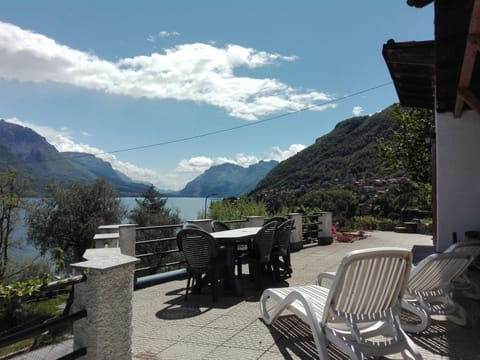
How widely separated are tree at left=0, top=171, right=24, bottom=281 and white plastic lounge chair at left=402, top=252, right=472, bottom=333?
19930 mm

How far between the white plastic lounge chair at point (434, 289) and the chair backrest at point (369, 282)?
922 mm

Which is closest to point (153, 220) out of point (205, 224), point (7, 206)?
point (7, 206)

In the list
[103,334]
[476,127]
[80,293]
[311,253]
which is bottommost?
[311,253]

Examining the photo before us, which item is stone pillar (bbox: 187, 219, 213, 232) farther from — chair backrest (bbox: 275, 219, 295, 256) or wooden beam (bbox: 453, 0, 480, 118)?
wooden beam (bbox: 453, 0, 480, 118)

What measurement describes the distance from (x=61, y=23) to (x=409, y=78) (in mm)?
9417

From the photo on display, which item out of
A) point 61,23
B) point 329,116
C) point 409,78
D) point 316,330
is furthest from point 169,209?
point 316,330

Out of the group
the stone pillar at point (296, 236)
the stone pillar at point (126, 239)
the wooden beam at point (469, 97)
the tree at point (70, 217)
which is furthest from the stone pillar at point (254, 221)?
the tree at point (70, 217)

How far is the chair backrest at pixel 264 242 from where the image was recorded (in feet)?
16.6

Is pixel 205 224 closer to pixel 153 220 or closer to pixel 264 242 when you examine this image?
pixel 264 242

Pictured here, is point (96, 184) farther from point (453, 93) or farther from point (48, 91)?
point (453, 93)

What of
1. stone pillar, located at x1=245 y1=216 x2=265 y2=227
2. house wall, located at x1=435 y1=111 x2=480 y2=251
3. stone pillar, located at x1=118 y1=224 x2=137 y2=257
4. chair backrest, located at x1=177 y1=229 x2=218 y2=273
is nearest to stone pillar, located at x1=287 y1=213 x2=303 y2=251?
stone pillar, located at x1=245 y1=216 x2=265 y2=227

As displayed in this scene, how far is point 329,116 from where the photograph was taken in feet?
71.2

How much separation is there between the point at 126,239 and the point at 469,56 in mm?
4687

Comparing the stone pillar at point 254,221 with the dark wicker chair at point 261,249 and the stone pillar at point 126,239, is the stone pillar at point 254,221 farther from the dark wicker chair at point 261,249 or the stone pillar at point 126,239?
the stone pillar at point 126,239
